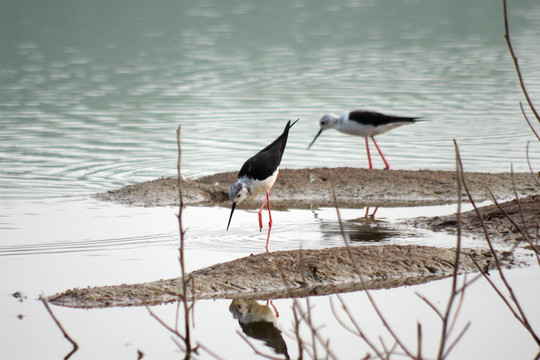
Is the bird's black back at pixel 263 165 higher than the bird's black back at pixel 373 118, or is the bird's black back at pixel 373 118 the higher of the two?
the bird's black back at pixel 263 165

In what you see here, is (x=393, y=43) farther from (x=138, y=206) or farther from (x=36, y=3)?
(x=36, y=3)

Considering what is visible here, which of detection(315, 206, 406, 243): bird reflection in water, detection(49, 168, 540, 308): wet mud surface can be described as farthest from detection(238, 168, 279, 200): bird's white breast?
detection(49, 168, 540, 308): wet mud surface

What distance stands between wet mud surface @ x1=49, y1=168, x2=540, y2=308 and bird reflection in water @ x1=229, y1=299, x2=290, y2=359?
0.58 feet

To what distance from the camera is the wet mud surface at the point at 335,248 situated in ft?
21.3

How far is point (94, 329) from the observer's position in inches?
228

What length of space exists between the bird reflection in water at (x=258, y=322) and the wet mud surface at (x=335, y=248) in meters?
0.18

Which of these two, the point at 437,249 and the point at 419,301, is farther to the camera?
the point at 437,249

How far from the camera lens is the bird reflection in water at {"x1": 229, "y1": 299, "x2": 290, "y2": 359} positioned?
5.66 m

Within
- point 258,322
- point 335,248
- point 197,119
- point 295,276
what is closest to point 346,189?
point 335,248

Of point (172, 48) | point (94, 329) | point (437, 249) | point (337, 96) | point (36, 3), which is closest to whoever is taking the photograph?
point (94, 329)

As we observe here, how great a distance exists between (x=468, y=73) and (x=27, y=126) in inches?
481

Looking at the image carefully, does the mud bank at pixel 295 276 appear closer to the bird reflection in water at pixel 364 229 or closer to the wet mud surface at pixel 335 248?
the wet mud surface at pixel 335 248

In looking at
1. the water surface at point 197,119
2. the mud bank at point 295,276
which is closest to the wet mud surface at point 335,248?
the mud bank at point 295,276

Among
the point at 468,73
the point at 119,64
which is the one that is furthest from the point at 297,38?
the point at 468,73
